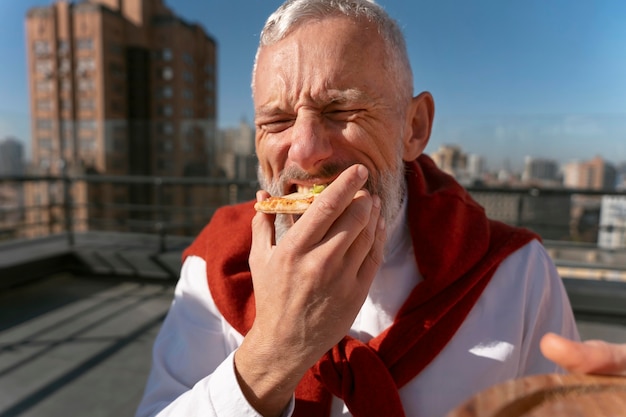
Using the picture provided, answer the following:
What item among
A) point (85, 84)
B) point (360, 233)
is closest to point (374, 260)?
point (360, 233)

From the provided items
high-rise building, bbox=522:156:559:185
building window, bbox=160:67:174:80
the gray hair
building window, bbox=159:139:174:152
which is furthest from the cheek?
building window, bbox=160:67:174:80

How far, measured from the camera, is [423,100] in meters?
1.14

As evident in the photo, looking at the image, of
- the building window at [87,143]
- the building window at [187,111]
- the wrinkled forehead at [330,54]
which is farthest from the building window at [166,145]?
the building window at [187,111]

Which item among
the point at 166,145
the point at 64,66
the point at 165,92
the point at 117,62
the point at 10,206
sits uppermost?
the point at 117,62

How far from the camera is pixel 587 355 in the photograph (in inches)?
20.1

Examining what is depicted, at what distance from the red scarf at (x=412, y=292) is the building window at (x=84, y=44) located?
4589 cm

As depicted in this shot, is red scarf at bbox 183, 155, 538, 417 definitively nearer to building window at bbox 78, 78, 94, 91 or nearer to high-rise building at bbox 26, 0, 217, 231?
high-rise building at bbox 26, 0, 217, 231

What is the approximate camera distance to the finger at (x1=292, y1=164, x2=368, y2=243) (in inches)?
27.4

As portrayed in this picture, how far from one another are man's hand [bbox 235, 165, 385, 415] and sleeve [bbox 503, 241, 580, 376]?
Result: 1.68 ft

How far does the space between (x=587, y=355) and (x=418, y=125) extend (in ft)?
2.55

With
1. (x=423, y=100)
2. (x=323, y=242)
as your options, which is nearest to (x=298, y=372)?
(x=323, y=242)

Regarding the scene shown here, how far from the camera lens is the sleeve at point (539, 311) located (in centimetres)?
98

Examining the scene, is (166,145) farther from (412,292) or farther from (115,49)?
(115,49)

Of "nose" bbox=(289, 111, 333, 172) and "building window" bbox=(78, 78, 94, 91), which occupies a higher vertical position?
"building window" bbox=(78, 78, 94, 91)
